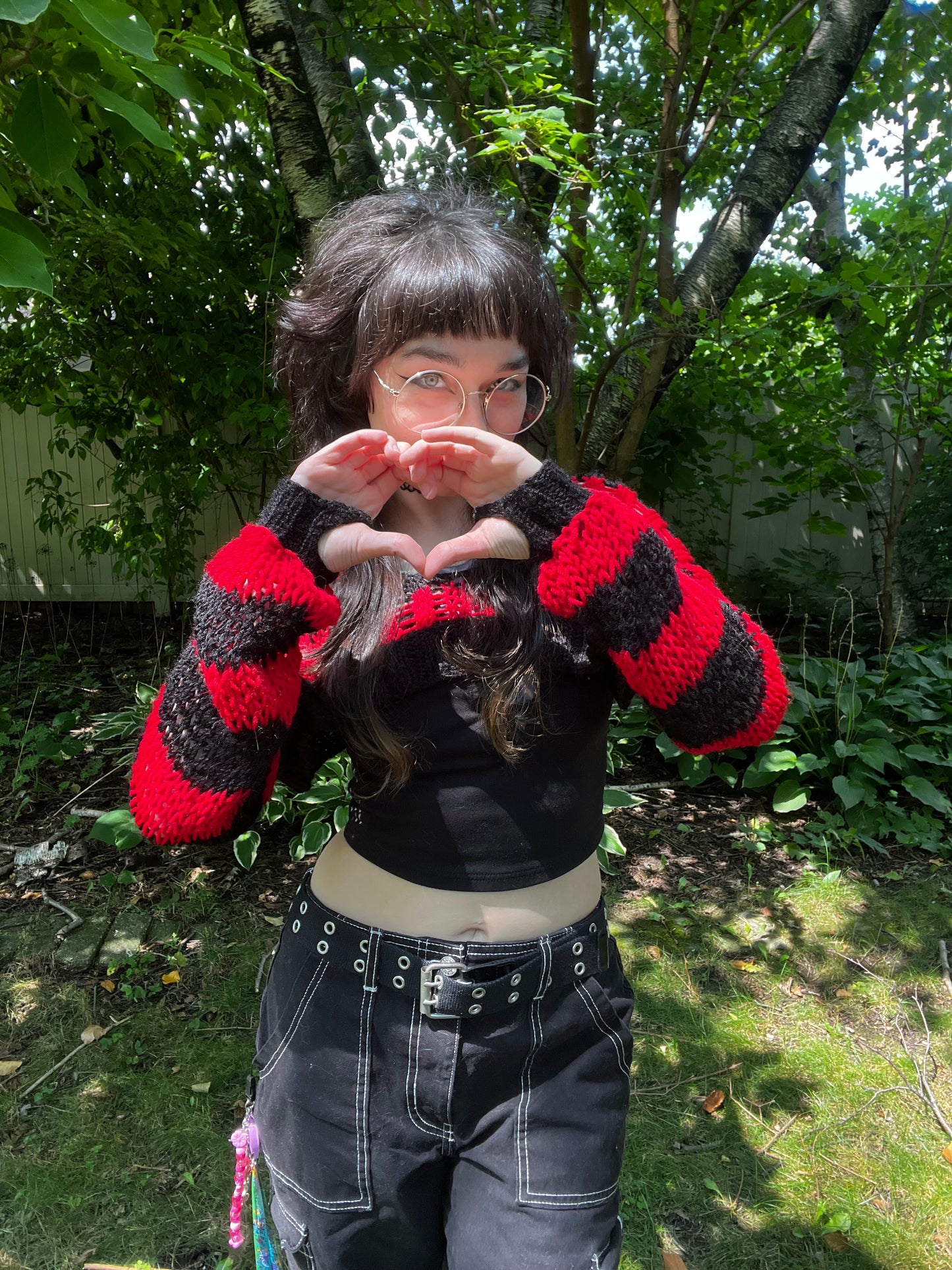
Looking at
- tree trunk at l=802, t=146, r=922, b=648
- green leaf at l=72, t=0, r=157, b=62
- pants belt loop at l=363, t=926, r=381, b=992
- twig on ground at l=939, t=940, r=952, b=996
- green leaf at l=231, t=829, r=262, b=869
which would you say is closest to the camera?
pants belt loop at l=363, t=926, r=381, b=992

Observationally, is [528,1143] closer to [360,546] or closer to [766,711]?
[766,711]

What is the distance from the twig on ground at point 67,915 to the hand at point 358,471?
261 cm

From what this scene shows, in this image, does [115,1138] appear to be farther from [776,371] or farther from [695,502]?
[695,502]

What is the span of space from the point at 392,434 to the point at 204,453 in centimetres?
351

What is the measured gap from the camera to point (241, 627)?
107cm

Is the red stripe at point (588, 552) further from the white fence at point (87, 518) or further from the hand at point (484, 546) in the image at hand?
the white fence at point (87, 518)

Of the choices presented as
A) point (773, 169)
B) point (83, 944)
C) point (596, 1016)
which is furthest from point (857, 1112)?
point (773, 169)

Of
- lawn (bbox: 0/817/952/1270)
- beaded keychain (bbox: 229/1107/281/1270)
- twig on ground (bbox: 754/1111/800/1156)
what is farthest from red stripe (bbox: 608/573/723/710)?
twig on ground (bbox: 754/1111/800/1156)

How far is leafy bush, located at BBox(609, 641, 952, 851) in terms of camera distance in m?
3.81

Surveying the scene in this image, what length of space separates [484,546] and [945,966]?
2790 mm

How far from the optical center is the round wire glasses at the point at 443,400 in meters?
1.17

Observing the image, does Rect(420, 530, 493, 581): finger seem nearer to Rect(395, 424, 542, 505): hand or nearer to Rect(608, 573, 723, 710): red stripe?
Rect(395, 424, 542, 505): hand

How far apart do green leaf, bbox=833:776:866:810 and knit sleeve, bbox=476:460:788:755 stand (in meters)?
2.91

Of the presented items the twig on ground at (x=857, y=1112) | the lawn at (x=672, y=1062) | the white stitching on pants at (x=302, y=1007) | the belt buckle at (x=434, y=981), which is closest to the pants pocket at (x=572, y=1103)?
the belt buckle at (x=434, y=981)
